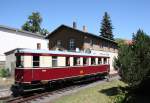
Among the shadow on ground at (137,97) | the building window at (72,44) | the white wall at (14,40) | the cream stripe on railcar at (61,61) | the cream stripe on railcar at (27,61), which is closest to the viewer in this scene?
the shadow on ground at (137,97)

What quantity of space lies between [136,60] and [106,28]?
190 ft

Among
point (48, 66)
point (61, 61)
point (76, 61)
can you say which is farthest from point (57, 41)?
point (48, 66)

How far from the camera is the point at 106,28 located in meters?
76.4

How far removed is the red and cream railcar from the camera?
63.8 ft

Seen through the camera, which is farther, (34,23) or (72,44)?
(34,23)

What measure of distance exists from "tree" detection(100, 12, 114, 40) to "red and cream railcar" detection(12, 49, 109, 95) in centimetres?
4885

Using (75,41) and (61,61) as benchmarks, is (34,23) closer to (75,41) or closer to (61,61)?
(75,41)

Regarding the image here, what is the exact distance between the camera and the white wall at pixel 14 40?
36.8 metres

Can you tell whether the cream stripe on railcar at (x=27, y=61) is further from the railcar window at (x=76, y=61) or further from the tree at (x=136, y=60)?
the tree at (x=136, y=60)

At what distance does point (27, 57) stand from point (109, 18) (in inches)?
2420

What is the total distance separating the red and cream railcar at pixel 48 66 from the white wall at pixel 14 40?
15.2 meters

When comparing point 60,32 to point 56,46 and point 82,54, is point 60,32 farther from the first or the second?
point 82,54

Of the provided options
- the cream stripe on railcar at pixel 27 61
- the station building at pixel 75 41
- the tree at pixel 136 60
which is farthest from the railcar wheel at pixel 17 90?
the station building at pixel 75 41

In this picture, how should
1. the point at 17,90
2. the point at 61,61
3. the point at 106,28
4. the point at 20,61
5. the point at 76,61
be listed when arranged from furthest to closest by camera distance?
the point at 106,28 < the point at 76,61 < the point at 61,61 < the point at 17,90 < the point at 20,61
